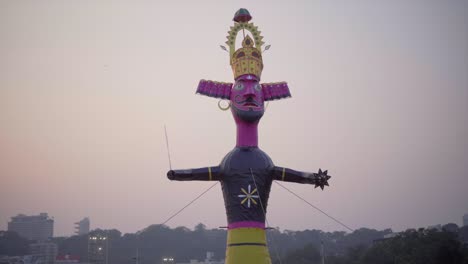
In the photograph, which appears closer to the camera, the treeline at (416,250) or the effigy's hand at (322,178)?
the effigy's hand at (322,178)

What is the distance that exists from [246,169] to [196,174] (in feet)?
4.96

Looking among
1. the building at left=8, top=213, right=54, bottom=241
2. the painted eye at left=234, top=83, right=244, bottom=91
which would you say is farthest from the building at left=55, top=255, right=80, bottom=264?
the painted eye at left=234, top=83, right=244, bottom=91

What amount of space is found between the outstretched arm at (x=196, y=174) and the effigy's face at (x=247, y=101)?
177cm

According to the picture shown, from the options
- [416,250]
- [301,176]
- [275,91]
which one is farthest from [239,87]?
[416,250]

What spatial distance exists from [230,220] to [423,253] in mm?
22157

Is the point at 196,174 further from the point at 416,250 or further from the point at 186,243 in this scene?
the point at 186,243

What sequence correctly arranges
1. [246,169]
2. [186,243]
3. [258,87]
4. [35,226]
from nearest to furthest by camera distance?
1. [246,169]
2. [258,87]
3. [186,243]
4. [35,226]

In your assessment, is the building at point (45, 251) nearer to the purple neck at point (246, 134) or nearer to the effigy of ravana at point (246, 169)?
the effigy of ravana at point (246, 169)

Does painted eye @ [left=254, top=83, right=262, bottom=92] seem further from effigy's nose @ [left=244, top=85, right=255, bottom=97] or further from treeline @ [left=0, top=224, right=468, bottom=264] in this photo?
treeline @ [left=0, top=224, right=468, bottom=264]

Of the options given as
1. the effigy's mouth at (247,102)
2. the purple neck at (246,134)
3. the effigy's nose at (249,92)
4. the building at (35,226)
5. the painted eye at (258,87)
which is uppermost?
the building at (35,226)

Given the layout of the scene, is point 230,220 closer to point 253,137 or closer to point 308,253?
point 253,137

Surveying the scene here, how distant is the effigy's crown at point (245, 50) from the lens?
1977 centimetres

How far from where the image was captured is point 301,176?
64.0 ft

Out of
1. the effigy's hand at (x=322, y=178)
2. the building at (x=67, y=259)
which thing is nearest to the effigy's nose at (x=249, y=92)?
the effigy's hand at (x=322, y=178)
